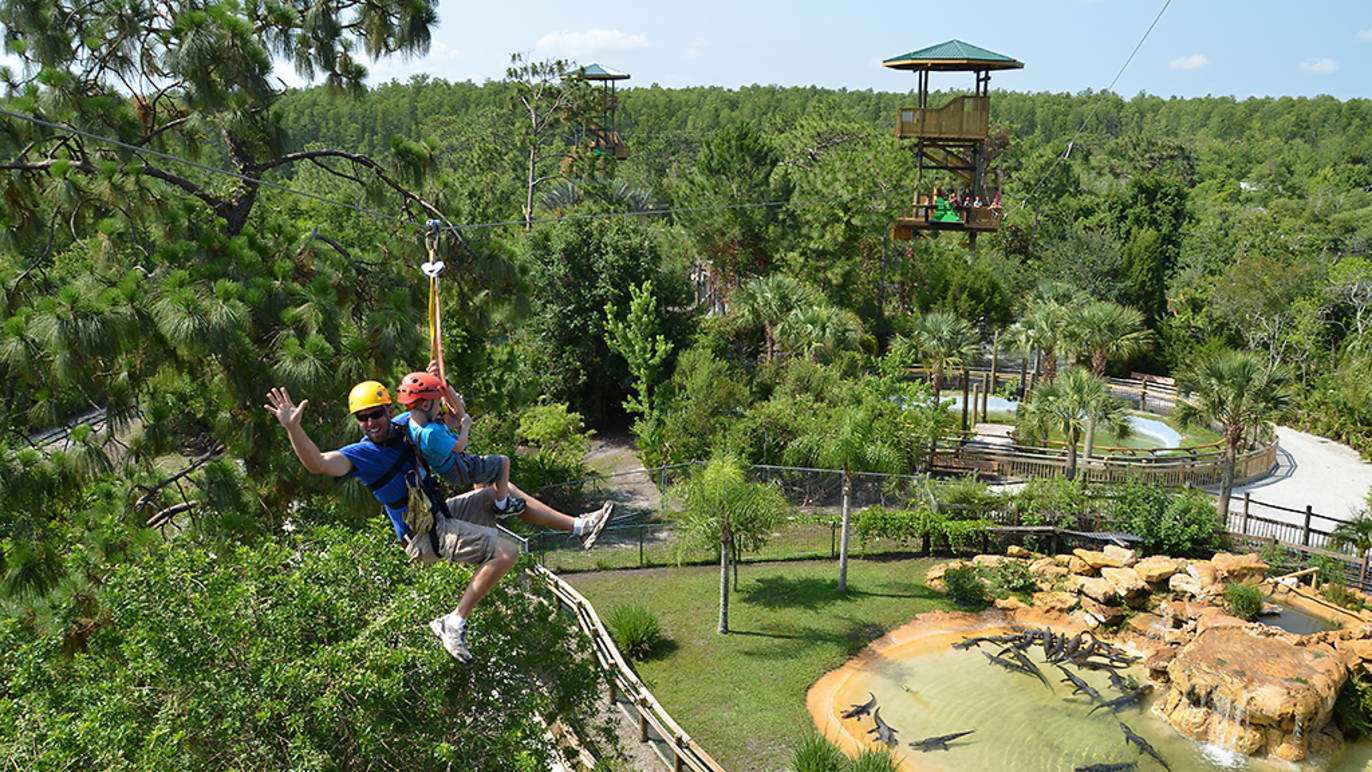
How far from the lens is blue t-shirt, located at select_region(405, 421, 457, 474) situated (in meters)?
6.33

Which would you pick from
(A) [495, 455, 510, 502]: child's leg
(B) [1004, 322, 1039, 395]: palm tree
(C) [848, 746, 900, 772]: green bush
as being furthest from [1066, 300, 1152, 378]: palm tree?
(A) [495, 455, 510, 502]: child's leg

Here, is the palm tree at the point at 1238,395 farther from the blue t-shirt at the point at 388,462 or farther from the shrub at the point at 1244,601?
the blue t-shirt at the point at 388,462

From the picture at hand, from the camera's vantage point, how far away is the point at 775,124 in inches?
3487

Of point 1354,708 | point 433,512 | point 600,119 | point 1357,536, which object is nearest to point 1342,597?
point 1357,536

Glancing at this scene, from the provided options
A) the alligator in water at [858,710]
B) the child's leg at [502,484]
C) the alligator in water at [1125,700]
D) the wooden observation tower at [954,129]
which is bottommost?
the alligator in water at [1125,700]

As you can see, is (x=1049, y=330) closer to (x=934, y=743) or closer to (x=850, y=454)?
(x=850, y=454)

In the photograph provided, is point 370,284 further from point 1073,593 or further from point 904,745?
point 1073,593

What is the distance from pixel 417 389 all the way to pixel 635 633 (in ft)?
36.1

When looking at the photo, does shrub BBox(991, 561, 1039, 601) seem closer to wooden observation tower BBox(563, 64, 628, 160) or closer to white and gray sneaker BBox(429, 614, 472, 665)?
white and gray sneaker BBox(429, 614, 472, 665)

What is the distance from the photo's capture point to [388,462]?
6336 millimetres

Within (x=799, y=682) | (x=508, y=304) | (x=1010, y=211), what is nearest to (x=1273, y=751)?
(x=799, y=682)

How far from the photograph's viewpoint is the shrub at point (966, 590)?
19750mm

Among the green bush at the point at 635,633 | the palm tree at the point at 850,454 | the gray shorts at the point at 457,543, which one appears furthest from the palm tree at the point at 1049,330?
the gray shorts at the point at 457,543

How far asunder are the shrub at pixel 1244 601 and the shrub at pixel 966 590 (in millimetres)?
4664
